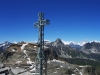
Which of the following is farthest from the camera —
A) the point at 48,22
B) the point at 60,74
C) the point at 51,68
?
the point at 51,68

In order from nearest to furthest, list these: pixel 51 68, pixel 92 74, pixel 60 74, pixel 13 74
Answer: pixel 13 74 → pixel 60 74 → pixel 51 68 → pixel 92 74

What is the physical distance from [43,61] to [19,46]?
456ft

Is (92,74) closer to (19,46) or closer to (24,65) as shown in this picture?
(24,65)

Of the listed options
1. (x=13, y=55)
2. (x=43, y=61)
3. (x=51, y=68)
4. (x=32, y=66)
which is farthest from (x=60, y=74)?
(x=43, y=61)

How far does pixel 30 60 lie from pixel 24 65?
11717mm

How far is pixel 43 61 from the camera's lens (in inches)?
1057

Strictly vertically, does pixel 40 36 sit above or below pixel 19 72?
above

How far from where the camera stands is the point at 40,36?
26297 millimetres

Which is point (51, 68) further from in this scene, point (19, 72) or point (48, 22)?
point (48, 22)

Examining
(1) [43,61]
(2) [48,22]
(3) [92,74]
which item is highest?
(2) [48,22]

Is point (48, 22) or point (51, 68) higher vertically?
point (48, 22)

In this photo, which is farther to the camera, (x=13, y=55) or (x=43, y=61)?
(x=13, y=55)

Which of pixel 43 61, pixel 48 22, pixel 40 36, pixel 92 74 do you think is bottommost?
pixel 92 74

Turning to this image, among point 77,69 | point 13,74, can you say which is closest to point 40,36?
point 13,74
